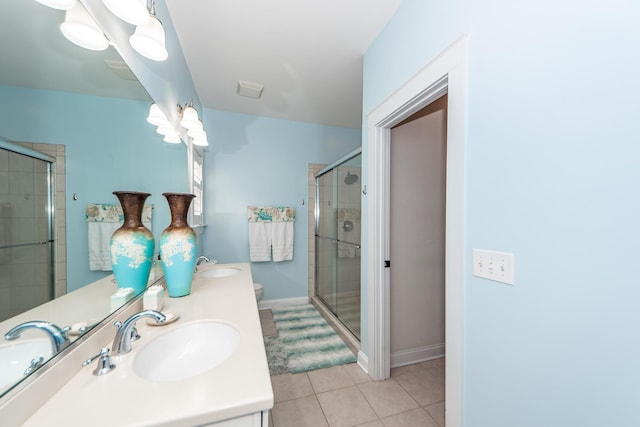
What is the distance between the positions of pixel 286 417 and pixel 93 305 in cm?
125

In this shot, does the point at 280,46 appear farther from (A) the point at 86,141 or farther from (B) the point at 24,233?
(B) the point at 24,233

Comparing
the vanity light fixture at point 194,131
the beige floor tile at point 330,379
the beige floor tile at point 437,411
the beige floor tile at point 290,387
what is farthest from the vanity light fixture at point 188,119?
the beige floor tile at point 437,411

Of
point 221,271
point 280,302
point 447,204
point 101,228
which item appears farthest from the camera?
point 280,302

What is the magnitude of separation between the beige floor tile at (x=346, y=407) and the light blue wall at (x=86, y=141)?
144cm

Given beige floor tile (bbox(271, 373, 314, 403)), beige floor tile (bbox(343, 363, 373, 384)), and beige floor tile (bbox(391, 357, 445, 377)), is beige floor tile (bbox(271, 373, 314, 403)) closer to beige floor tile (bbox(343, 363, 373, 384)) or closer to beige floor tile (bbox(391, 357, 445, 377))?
beige floor tile (bbox(343, 363, 373, 384))

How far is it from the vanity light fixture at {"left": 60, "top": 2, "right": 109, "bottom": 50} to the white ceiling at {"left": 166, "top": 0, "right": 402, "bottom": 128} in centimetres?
98

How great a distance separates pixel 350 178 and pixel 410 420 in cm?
187

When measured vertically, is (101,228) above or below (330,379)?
above

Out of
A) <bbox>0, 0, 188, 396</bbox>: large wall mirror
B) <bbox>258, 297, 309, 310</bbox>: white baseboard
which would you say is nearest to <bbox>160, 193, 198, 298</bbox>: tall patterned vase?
<bbox>0, 0, 188, 396</bbox>: large wall mirror

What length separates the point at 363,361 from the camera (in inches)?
75.1

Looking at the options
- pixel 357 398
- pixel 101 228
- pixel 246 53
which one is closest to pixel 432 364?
pixel 357 398

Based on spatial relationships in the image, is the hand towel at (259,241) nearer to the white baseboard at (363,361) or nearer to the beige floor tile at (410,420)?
the white baseboard at (363,361)

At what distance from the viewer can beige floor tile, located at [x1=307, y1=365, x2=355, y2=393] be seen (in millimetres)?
1723

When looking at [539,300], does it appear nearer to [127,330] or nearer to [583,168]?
[583,168]
